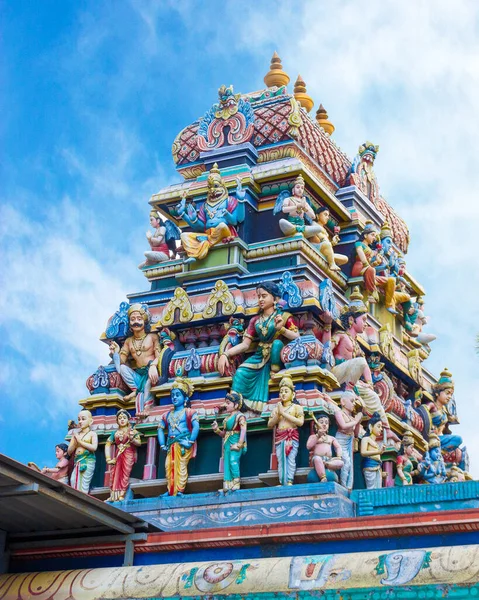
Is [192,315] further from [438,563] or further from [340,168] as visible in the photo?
[438,563]

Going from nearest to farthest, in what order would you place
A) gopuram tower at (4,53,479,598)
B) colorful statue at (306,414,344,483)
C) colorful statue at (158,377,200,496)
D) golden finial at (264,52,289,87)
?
gopuram tower at (4,53,479,598) < colorful statue at (306,414,344,483) < colorful statue at (158,377,200,496) < golden finial at (264,52,289,87)

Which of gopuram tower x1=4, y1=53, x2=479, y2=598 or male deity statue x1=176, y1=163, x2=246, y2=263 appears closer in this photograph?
gopuram tower x1=4, y1=53, x2=479, y2=598

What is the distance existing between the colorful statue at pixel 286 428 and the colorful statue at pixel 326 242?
15.1 feet

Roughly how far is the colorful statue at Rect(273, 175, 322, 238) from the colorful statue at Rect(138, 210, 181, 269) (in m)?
2.84

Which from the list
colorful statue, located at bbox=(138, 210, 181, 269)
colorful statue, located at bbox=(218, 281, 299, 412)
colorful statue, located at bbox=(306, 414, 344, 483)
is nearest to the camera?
colorful statue, located at bbox=(306, 414, 344, 483)

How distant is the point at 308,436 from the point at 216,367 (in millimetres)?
2884

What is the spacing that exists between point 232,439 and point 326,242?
5965mm

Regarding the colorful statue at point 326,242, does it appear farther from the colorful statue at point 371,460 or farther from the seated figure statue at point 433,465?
the seated figure statue at point 433,465

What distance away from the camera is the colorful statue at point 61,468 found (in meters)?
24.9

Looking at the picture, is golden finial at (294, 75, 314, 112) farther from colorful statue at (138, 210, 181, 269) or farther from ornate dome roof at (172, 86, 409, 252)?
colorful statue at (138, 210, 181, 269)

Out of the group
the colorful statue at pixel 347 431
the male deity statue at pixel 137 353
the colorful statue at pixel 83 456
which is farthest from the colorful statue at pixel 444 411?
the colorful statue at pixel 83 456

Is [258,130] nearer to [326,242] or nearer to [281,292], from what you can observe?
[326,242]

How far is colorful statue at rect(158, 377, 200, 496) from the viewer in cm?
2320

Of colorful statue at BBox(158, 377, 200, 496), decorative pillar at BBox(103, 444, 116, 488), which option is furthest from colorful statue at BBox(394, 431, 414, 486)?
decorative pillar at BBox(103, 444, 116, 488)
